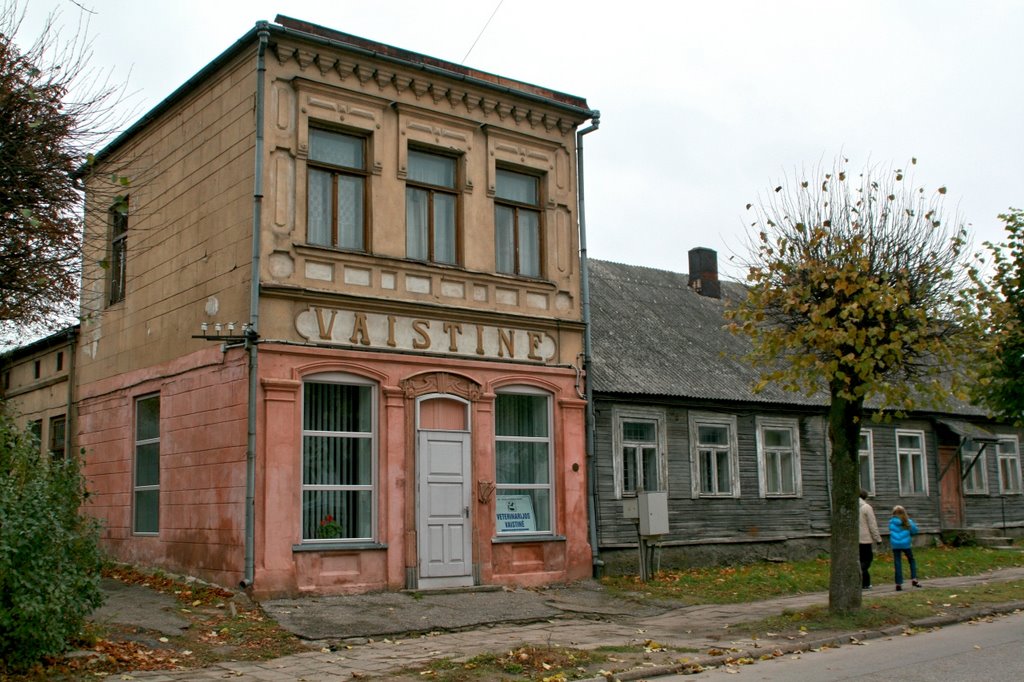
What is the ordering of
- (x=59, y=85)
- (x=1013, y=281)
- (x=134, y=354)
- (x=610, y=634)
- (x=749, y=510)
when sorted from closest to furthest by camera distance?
(x=59, y=85)
(x=610, y=634)
(x=134, y=354)
(x=1013, y=281)
(x=749, y=510)

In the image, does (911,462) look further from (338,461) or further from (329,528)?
(329,528)

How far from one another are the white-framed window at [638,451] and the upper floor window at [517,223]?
13.1 ft

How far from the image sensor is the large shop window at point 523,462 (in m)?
17.6

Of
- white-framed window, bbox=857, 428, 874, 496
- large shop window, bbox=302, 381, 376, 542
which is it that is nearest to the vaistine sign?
large shop window, bbox=302, 381, 376, 542

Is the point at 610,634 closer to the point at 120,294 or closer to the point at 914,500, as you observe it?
the point at 120,294

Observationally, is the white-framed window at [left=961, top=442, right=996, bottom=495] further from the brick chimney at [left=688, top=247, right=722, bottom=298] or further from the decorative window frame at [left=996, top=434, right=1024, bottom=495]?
the brick chimney at [left=688, top=247, right=722, bottom=298]

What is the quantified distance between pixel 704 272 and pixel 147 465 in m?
17.0

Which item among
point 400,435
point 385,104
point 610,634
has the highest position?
point 385,104

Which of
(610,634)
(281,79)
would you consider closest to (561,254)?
(281,79)

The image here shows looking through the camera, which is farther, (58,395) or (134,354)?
(58,395)

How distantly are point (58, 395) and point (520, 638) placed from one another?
12785 millimetres

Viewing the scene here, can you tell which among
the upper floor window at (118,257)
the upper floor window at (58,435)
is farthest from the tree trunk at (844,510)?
the upper floor window at (58,435)

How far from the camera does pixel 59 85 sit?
40.1 feet

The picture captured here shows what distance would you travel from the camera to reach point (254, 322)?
15.0 m
